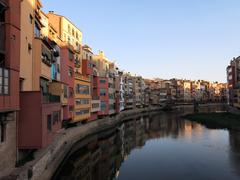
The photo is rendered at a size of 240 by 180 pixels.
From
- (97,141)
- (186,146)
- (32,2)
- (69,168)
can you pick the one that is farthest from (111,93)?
(32,2)

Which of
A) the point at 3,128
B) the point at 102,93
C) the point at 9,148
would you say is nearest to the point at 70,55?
the point at 102,93

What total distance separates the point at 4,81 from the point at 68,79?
24.2 meters

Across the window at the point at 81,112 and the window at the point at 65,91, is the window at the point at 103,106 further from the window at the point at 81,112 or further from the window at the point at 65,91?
the window at the point at 65,91

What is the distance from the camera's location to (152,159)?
123 feet

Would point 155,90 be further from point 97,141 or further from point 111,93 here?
point 97,141

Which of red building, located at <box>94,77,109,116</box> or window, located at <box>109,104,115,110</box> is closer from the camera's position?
red building, located at <box>94,77,109,116</box>

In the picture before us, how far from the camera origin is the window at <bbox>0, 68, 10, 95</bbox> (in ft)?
55.8

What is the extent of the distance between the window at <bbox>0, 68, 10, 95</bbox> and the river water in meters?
12.2

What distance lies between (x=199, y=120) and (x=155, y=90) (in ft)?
294

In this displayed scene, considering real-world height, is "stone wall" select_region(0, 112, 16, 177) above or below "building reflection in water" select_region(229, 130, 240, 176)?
above

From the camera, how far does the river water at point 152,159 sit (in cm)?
2916

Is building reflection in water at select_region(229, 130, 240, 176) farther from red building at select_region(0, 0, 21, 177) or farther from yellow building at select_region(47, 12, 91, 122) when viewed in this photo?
yellow building at select_region(47, 12, 91, 122)

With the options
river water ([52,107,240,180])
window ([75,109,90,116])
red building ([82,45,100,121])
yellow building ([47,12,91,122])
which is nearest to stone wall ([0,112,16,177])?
river water ([52,107,240,180])

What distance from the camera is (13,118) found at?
1939cm
